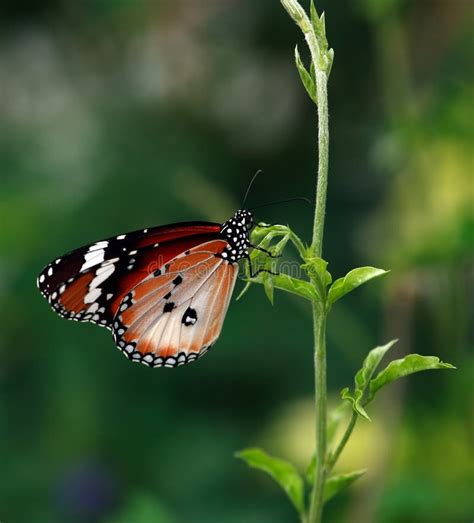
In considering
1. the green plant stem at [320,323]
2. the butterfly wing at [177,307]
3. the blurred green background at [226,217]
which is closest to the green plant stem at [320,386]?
the green plant stem at [320,323]

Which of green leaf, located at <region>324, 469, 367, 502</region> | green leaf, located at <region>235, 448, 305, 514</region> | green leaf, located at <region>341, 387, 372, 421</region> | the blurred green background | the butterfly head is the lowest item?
green leaf, located at <region>324, 469, 367, 502</region>

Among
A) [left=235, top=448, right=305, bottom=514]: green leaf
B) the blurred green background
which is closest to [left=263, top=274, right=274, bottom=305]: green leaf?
[left=235, top=448, right=305, bottom=514]: green leaf

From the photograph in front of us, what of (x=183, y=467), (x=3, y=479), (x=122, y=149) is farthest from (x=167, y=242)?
(x=122, y=149)

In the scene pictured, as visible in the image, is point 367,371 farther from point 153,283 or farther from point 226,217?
point 226,217

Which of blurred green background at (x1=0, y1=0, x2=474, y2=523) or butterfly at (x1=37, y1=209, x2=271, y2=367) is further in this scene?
blurred green background at (x1=0, y1=0, x2=474, y2=523)

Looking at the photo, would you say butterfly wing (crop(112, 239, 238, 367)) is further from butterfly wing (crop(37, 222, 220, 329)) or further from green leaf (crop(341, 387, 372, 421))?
green leaf (crop(341, 387, 372, 421))

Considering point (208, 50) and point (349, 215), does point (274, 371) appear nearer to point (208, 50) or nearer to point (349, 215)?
point (349, 215)
